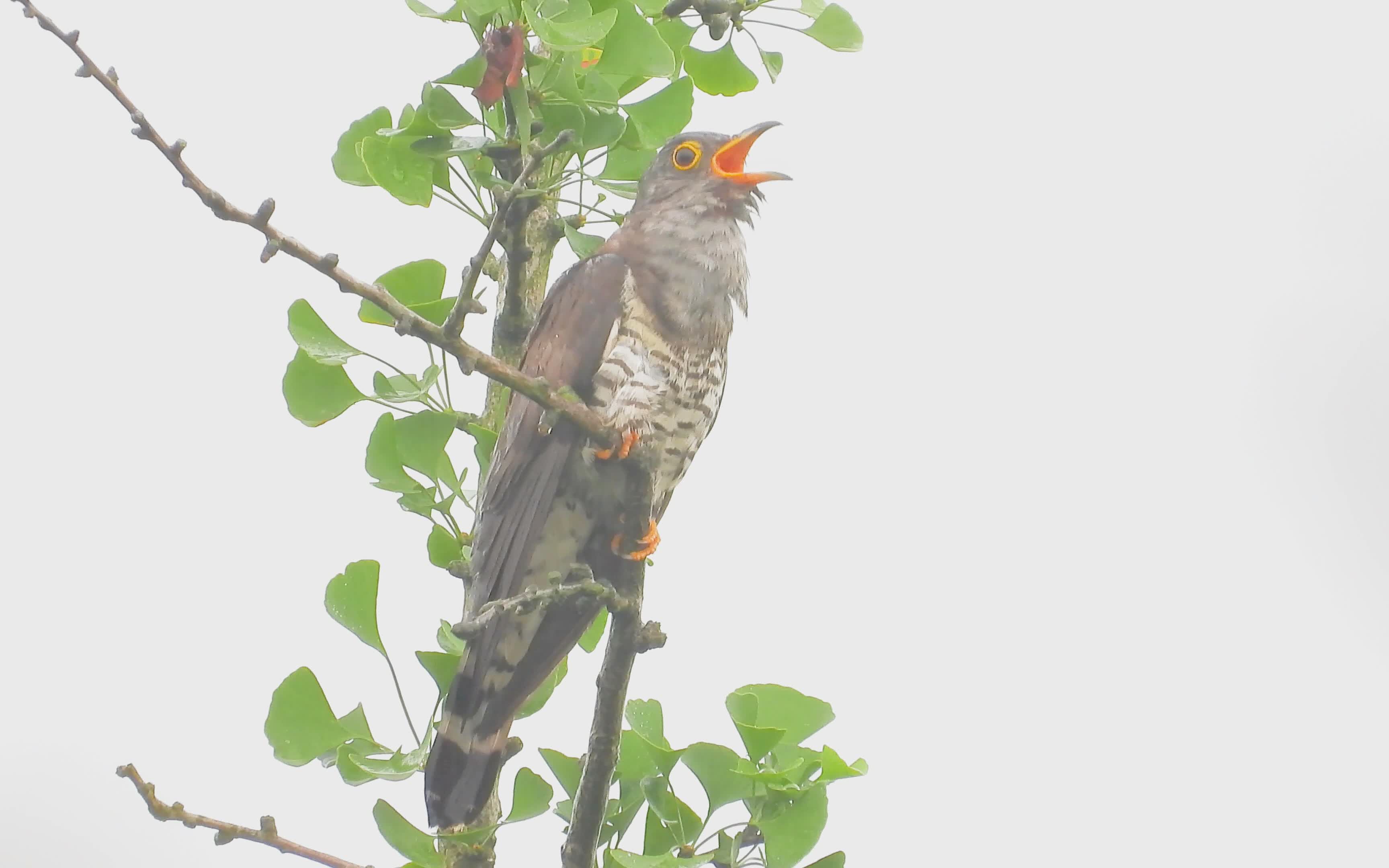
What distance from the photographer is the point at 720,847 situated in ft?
8.00

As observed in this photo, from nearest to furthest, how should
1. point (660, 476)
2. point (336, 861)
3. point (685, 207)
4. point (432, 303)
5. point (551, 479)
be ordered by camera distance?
point (336, 861) → point (432, 303) → point (551, 479) → point (660, 476) → point (685, 207)

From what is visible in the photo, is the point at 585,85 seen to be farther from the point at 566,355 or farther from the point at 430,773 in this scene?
the point at 430,773

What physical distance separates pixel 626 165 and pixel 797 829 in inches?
61.4

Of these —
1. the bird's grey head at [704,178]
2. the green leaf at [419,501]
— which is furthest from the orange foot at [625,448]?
the bird's grey head at [704,178]

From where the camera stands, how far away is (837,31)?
10.2 feet

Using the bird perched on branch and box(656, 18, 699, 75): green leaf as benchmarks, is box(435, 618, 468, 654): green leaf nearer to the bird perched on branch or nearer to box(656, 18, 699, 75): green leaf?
the bird perched on branch

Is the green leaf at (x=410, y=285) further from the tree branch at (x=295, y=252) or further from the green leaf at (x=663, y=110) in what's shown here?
the tree branch at (x=295, y=252)

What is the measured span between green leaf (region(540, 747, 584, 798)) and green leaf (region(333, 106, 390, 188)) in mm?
1227

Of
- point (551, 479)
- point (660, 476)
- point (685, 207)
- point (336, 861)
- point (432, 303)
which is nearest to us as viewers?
point (336, 861)

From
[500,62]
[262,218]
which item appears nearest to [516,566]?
[500,62]

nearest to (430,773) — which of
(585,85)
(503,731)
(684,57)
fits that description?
(503,731)

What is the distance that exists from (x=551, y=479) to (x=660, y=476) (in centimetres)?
36

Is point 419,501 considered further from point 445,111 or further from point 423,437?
point 445,111

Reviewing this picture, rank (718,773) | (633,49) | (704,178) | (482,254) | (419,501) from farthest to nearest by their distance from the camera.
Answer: (704,178) < (419,501) < (633,49) < (718,773) < (482,254)
